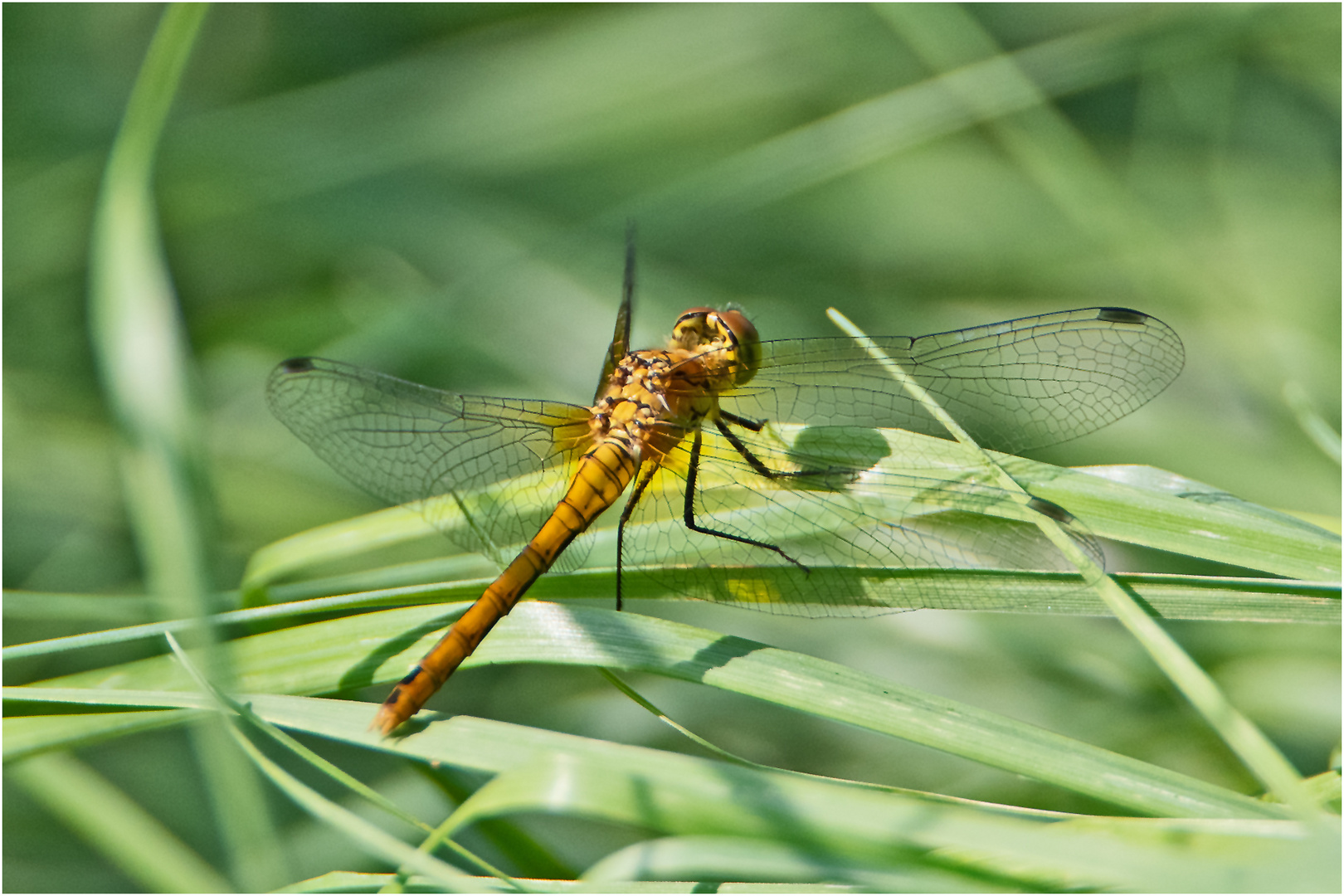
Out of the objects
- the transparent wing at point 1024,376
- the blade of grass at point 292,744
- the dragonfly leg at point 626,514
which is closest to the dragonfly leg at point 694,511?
the dragonfly leg at point 626,514

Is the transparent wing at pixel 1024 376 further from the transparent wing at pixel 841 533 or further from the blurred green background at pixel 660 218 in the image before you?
the blurred green background at pixel 660 218

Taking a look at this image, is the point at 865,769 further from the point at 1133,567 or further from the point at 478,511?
the point at 478,511

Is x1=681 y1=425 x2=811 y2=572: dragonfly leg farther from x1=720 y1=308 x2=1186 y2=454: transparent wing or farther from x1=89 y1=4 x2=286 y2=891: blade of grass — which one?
x1=89 y1=4 x2=286 y2=891: blade of grass

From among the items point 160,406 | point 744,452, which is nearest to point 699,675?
point 744,452

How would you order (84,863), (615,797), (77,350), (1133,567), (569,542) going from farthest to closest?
(77,350) < (1133,567) < (84,863) < (569,542) < (615,797)

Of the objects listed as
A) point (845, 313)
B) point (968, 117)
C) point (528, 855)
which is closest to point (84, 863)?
point (528, 855)

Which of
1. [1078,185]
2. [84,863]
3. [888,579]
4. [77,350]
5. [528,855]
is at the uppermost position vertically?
[1078,185]
